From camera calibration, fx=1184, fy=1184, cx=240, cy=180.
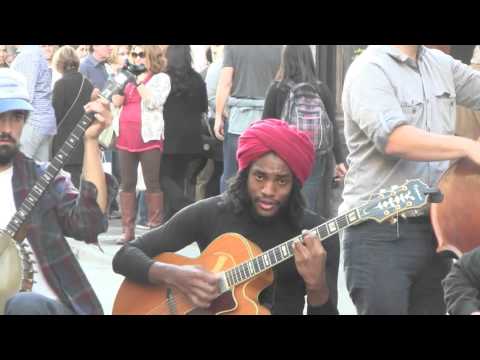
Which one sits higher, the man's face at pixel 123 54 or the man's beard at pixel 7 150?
the man's face at pixel 123 54

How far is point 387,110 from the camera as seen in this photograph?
141 inches

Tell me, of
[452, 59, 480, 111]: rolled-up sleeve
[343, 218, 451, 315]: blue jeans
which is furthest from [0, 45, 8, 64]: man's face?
[452, 59, 480, 111]: rolled-up sleeve

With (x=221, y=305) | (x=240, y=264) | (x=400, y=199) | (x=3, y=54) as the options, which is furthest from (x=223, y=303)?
(x=3, y=54)

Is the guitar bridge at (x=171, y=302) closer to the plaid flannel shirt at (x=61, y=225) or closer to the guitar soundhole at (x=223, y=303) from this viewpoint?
the guitar soundhole at (x=223, y=303)

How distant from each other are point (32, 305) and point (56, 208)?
1.65 feet

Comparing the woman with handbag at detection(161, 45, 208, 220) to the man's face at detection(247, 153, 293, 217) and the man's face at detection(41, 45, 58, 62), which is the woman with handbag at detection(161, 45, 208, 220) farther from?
the man's face at detection(247, 153, 293, 217)

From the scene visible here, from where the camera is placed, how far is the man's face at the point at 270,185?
3631 millimetres

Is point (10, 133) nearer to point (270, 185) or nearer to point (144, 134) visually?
point (144, 134)

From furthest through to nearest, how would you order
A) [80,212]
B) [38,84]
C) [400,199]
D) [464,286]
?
1. [38,84]
2. [80,212]
3. [400,199]
4. [464,286]

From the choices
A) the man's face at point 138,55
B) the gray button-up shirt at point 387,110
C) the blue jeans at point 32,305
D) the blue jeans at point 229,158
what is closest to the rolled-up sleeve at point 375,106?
the gray button-up shirt at point 387,110

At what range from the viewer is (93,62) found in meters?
4.27

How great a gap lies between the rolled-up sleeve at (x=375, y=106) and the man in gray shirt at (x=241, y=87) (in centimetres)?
74

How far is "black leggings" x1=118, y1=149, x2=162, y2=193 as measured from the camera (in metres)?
4.44
